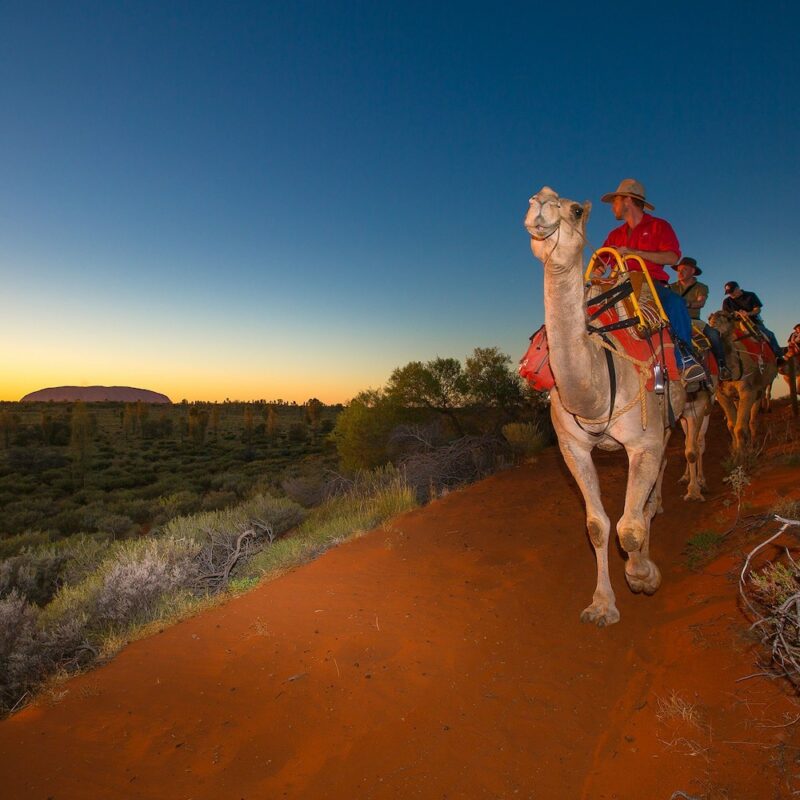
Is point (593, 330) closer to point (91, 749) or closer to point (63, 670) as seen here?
point (91, 749)

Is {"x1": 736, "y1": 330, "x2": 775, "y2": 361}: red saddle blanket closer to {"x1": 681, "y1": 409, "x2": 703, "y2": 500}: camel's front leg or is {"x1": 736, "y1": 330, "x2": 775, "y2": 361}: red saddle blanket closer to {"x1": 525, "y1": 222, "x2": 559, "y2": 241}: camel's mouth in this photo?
{"x1": 681, "y1": 409, "x2": 703, "y2": 500}: camel's front leg

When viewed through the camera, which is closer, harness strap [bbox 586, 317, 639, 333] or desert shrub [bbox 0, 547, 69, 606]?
harness strap [bbox 586, 317, 639, 333]

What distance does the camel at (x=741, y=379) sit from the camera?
10.2 metres

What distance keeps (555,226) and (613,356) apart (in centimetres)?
172

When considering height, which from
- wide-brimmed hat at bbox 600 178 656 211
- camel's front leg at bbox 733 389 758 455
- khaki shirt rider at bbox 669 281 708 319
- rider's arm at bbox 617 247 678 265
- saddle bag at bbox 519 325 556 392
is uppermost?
wide-brimmed hat at bbox 600 178 656 211

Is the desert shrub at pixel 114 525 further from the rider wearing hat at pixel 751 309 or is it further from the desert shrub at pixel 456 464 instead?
the rider wearing hat at pixel 751 309

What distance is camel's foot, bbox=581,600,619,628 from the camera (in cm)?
491

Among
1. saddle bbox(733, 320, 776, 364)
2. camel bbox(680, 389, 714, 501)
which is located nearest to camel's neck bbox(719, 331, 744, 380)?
saddle bbox(733, 320, 776, 364)

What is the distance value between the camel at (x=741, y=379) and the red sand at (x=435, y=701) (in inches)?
191

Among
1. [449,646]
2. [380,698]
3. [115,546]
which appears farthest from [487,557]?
[115,546]

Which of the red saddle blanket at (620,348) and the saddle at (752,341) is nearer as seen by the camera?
the red saddle blanket at (620,348)

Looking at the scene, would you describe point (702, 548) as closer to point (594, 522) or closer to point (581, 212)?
point (594, 522)

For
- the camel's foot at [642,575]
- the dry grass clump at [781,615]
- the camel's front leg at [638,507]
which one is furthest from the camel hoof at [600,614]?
the dry grass clump at [781,615]

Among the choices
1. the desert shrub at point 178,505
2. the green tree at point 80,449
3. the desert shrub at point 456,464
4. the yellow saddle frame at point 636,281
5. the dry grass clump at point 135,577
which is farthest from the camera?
→ the green tree at point 80,449
